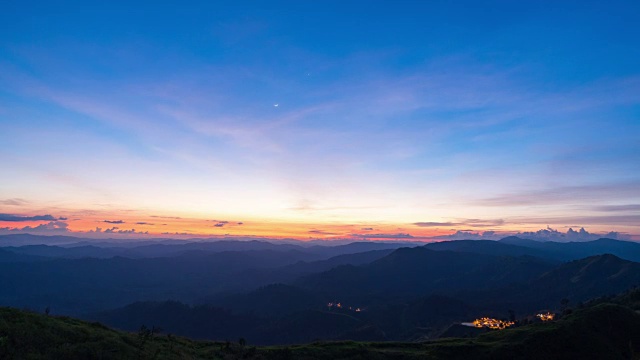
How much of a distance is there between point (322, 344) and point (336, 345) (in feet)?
5.67

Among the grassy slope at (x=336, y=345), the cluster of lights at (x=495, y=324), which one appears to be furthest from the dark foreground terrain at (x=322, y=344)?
the cluster of lights at (x=495, y=324)

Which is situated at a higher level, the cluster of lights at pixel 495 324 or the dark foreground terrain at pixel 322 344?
the dark foreground terrain at pixel 322 344

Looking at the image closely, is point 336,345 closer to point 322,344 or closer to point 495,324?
point 322,344

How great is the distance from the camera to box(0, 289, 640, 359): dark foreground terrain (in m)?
24.3

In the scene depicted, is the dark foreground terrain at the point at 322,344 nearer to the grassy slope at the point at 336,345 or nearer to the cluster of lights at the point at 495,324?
the grassy slope at the point at 336,345

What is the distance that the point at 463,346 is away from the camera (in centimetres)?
4278

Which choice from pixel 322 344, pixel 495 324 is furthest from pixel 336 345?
pixel 495 324

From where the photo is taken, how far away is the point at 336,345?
140ft

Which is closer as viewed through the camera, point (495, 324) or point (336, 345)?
point (336, 345)

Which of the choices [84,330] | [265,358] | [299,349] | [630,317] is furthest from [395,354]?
[630,317]

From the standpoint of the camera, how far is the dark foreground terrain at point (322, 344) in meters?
24.3

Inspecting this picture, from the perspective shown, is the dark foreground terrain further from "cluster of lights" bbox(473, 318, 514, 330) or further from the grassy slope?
"cluster of lights" bbox(473, 318, 514, 330)

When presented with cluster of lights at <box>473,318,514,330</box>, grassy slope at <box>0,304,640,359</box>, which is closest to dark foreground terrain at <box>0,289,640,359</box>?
grassy slope at <box>0,304,640,359</box>

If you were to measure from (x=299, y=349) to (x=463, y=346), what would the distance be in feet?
63.6
